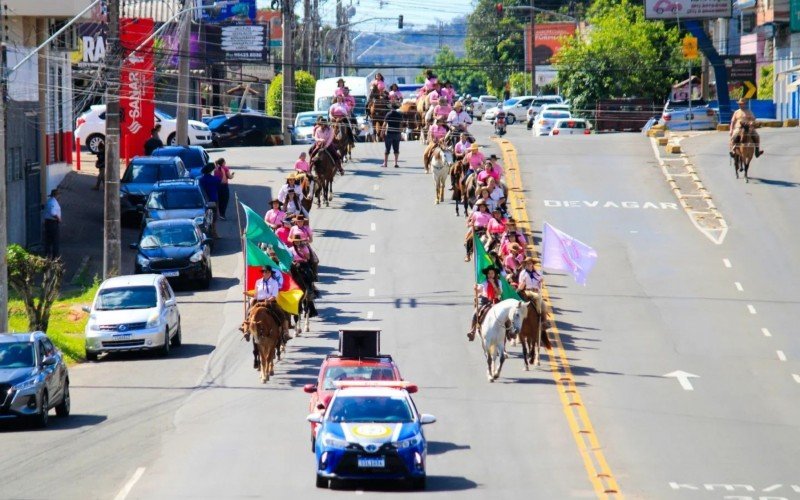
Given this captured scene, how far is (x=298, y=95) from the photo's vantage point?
3349 inches

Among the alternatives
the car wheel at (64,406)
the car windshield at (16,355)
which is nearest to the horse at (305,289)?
the car wheel at (64,406)

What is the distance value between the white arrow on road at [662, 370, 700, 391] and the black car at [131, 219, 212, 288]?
13.6 m

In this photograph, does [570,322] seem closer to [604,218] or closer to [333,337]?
[333,337]

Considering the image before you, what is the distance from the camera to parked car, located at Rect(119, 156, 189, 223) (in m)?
45.2

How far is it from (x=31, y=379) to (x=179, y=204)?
18993 mm

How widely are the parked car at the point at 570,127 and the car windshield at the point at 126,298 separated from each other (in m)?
44.5

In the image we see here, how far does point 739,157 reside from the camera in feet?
159

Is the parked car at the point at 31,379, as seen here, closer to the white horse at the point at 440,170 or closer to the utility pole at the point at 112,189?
the utility pole at the point at 112,189

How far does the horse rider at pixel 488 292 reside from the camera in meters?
28.9

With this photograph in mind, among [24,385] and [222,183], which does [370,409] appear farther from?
[222,183]

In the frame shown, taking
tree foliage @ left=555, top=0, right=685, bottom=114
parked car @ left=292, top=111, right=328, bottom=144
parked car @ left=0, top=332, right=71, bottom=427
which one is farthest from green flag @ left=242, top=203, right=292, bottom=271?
tree foliage @ left=555, top=0, right=685, bottom=114

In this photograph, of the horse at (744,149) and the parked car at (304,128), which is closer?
the horse at (744,149)

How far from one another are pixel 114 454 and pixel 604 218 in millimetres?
24939

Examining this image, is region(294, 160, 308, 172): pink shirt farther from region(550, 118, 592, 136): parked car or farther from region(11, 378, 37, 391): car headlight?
region(550, 118, 592, 136): parked car
